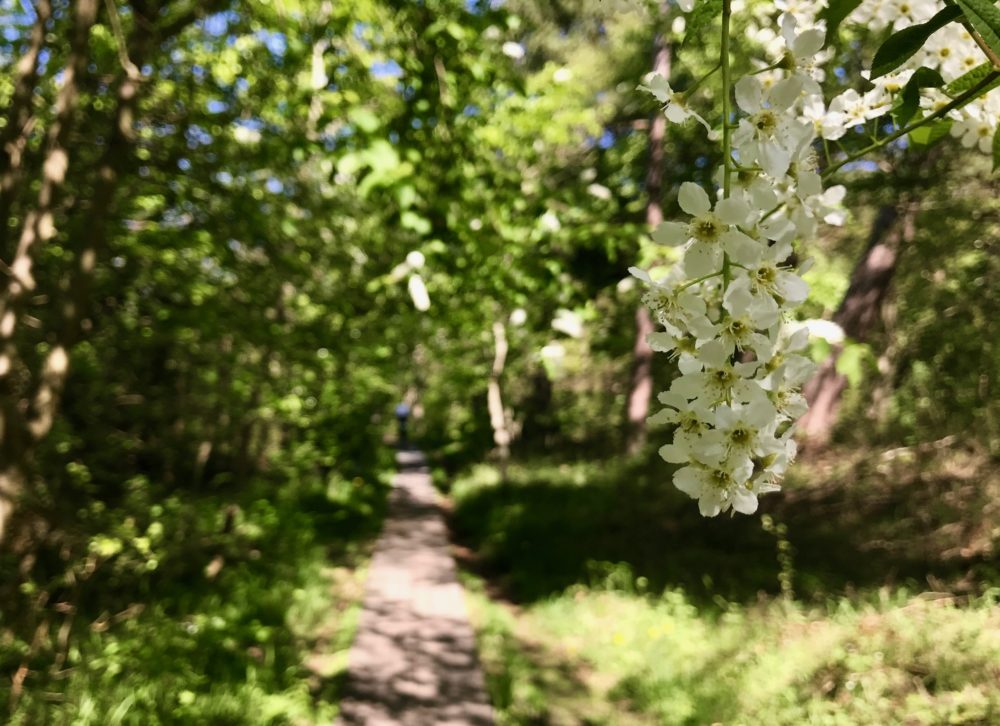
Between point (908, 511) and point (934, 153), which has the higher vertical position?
point (934, 153)

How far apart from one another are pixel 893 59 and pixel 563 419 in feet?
48.7

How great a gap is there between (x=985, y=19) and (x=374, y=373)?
827 cm

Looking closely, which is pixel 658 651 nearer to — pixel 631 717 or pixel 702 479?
pixel 631 717

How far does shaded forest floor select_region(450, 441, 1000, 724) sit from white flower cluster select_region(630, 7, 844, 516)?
333 cm

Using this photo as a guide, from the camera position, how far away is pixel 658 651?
494 cm

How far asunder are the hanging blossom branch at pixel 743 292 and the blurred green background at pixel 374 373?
15 centimetres

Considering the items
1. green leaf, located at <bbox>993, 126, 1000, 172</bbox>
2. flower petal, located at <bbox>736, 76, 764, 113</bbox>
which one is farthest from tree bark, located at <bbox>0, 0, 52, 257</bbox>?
green leaf, located at <bbox>993, 126, 1000, 172</bbox>

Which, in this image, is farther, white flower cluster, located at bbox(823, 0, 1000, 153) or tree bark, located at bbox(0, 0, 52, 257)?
tree bark, located at bbox(0, 0, 52, 257)

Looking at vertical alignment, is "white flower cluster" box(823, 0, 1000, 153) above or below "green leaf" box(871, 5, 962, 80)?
above

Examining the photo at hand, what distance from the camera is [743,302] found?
2.33 ft

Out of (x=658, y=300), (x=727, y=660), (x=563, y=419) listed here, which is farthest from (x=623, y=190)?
(x=563, y=419)

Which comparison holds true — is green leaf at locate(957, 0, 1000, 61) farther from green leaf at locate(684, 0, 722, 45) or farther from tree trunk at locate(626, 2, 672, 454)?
tree trunk at locate(626, 2, 672, 454)

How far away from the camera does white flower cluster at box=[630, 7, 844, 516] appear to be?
0.72m

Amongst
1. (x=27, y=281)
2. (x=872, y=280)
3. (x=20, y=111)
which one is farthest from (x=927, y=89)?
(x=872, y=280)
